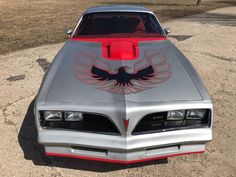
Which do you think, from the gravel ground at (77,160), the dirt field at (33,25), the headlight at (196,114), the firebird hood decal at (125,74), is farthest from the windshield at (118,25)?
the dirt field at (33,25)

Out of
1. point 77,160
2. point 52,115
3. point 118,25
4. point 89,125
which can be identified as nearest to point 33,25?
point 118,25

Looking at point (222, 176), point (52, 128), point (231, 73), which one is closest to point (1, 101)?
point (52, 128)

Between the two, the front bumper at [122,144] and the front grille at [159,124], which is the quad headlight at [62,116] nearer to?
the front bumper at [122,144]

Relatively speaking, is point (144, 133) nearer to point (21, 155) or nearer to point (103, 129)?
point (103, 129)

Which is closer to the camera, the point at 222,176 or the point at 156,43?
the point at 222,176

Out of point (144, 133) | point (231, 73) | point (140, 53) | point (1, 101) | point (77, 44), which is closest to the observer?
point (144, 133)

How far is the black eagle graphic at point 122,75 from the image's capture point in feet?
11.1

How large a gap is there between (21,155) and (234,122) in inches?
112

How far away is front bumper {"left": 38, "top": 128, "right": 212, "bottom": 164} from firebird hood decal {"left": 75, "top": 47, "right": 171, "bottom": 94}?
1.58 feet

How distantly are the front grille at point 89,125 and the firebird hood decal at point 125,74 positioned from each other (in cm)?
30

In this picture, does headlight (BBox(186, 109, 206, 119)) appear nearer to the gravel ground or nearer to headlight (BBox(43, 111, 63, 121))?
the gravel ground

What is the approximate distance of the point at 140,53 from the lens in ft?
13.3

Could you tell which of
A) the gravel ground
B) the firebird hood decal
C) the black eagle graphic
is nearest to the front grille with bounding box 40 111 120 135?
the firebird hood decal

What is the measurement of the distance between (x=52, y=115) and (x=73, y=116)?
20 centimetres
